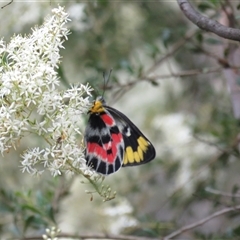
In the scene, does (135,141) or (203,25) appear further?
(135,141)

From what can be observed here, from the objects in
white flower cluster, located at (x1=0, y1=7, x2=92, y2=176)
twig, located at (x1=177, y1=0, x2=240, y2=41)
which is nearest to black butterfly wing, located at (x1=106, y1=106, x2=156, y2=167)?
white flower cluster, located at (x1=0, y1=7, x2=92, y2=176)

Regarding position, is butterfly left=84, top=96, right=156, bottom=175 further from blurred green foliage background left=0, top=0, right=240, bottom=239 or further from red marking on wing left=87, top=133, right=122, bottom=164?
blurred green foliage background left=0, top=0, right=240, bottom=239

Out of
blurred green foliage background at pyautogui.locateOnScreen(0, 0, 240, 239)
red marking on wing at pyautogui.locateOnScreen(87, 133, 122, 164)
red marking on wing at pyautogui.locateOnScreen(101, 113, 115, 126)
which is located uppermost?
blurred green foliage background at pyautogui.locateOnScreen(0, 0, 240, 239)

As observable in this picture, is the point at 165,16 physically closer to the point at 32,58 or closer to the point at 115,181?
the point at 115,181

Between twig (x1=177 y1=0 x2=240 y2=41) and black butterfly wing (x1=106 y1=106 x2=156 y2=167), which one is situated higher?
twig (x1=177 y1=0 x2=240 y2=41)

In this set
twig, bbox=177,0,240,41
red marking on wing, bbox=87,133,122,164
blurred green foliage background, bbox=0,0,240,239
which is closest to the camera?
twig, bbox=177,0,240,41

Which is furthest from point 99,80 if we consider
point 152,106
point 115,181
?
point 152,106
